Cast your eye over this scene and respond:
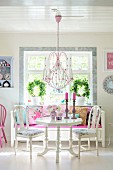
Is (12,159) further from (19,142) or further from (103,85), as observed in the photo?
(103,85)

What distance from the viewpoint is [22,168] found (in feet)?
15.7

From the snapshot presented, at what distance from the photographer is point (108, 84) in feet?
23.3

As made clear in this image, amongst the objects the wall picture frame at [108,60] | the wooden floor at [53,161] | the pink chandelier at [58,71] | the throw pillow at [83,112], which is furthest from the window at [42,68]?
the wooden floor at [53,161]

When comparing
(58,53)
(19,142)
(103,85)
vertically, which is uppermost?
(58,53)

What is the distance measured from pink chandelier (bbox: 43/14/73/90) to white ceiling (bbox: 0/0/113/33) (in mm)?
717

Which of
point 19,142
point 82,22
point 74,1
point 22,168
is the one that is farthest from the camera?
point 19,142

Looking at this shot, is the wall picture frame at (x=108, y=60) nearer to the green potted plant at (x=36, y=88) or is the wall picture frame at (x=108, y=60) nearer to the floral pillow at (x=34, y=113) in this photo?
the green potted plant at (x=36, y=88)

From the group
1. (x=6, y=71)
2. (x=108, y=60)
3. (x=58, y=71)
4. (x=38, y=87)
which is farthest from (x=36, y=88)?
(x=108, y=60)

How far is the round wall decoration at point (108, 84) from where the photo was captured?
23.3ft

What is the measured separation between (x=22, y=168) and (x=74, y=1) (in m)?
2.69

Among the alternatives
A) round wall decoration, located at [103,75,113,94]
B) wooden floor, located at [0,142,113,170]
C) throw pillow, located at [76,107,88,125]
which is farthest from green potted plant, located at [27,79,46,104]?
wooden floor, located at [0,142,113,170]

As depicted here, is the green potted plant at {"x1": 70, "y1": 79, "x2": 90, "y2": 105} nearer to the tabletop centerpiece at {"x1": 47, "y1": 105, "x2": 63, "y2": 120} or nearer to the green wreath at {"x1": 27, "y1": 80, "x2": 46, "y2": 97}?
the green wreath at {"x1": 27, "y1": 80, "x2": 46, "y2": 97}

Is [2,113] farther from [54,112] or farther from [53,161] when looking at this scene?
[53,161]

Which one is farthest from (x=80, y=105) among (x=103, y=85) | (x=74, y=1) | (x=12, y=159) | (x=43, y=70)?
(x=74, y=1)
